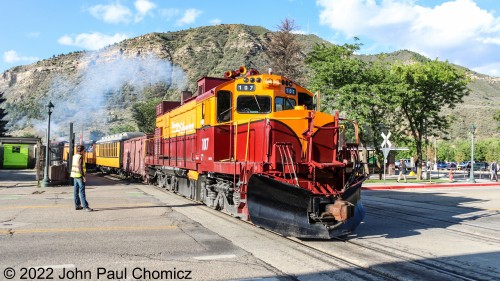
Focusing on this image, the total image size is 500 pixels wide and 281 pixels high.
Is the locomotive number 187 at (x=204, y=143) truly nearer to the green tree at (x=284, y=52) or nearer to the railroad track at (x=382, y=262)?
the railroad track at (x=382, y=262)

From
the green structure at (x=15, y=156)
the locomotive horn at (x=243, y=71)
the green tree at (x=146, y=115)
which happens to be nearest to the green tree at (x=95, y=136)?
the green tree at (x=146, y=115)

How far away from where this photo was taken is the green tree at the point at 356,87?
97.6 ft

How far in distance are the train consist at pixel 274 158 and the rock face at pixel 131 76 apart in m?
92.4

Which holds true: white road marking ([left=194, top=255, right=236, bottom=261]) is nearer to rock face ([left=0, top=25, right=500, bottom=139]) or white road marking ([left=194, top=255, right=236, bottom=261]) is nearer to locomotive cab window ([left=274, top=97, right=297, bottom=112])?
locomotive cab window ([left=274, top=97, right=297, bottom=112])

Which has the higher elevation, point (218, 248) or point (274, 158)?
point (274, 158)

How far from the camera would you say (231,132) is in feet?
34.9

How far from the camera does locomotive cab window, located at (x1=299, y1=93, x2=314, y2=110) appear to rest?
11.1 m

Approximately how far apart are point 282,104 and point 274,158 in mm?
2279

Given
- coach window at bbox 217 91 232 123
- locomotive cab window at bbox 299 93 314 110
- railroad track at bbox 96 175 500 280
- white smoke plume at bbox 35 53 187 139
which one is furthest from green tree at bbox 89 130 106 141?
railroad track at bbox 96 175 500 280

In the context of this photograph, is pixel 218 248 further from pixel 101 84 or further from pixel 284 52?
pixel 101 84

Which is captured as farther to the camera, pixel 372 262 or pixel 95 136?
pixel 95 136

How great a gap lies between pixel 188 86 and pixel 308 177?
121 m

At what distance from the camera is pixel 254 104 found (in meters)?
Result: 10.6

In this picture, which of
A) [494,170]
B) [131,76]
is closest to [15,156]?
[494,170]
